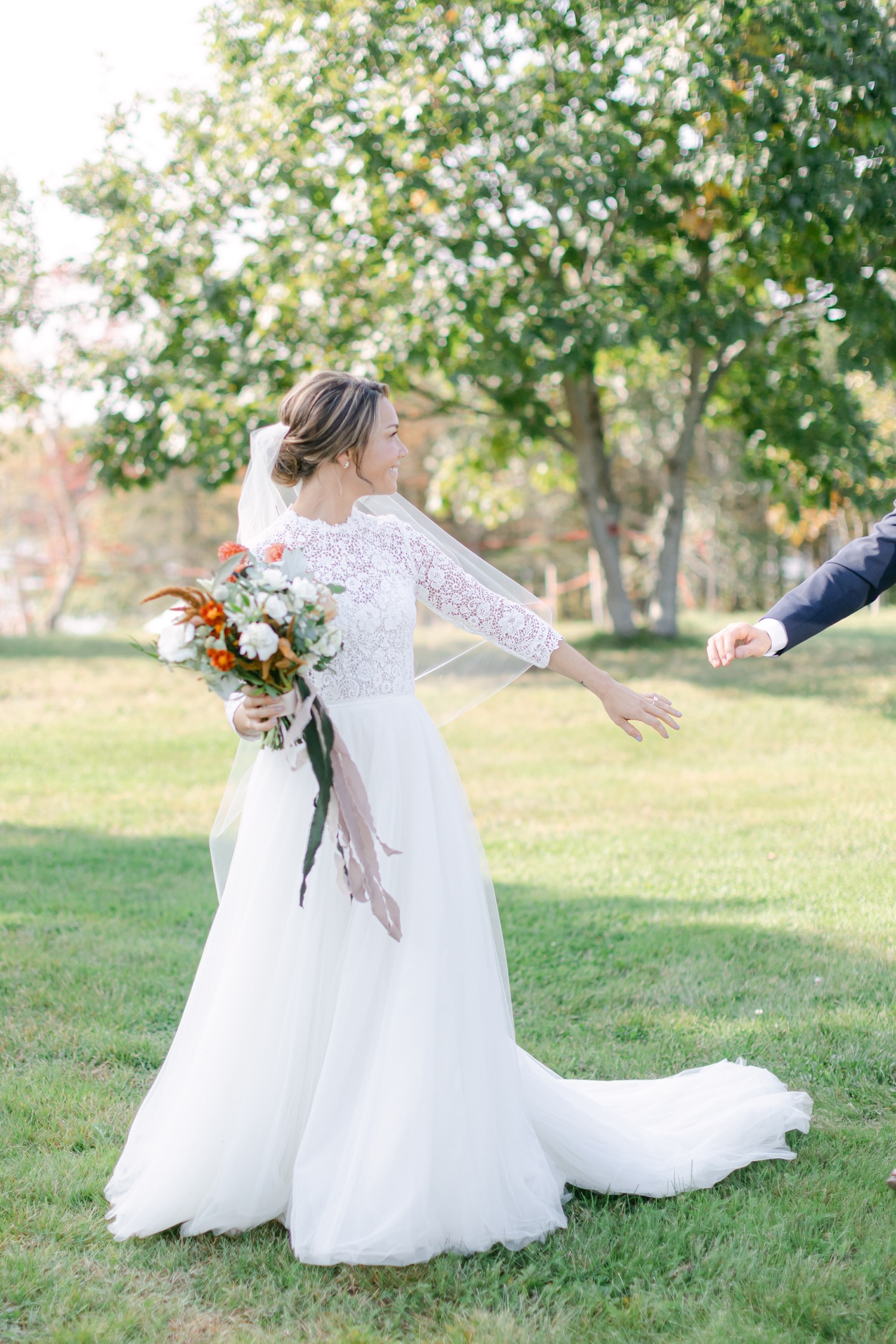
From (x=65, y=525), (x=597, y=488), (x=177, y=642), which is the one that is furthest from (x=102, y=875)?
(x=65, y=525)

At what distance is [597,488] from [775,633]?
13.3 metres

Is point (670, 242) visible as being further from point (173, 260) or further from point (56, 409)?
point (56, 409)

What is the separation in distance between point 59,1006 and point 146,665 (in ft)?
39.8

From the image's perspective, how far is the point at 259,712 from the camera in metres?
2.87

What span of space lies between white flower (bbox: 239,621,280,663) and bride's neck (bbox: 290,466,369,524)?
73 cm

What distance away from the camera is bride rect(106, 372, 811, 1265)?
2939mm

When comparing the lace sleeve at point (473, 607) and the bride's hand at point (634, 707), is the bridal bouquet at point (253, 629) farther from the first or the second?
the bride's hand at point (634, 707)

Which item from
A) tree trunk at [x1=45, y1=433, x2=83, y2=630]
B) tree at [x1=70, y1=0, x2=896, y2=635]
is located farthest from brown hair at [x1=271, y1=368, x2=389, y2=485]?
tree trunk at [x1=45, y1=433, x2=83, y2=630]

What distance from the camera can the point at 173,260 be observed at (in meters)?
13.9

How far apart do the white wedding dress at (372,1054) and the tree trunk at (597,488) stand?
13.1 metres

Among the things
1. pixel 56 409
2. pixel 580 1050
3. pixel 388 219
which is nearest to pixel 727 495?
pixel 56 409

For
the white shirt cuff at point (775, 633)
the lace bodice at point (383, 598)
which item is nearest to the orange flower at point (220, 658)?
the lace bodice at point (383, 598)

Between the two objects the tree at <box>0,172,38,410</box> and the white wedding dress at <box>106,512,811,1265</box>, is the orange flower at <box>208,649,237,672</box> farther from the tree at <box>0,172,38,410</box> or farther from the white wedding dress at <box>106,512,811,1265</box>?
the tree at <box>0,172,38,410</box>

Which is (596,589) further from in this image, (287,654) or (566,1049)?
(287,654)
